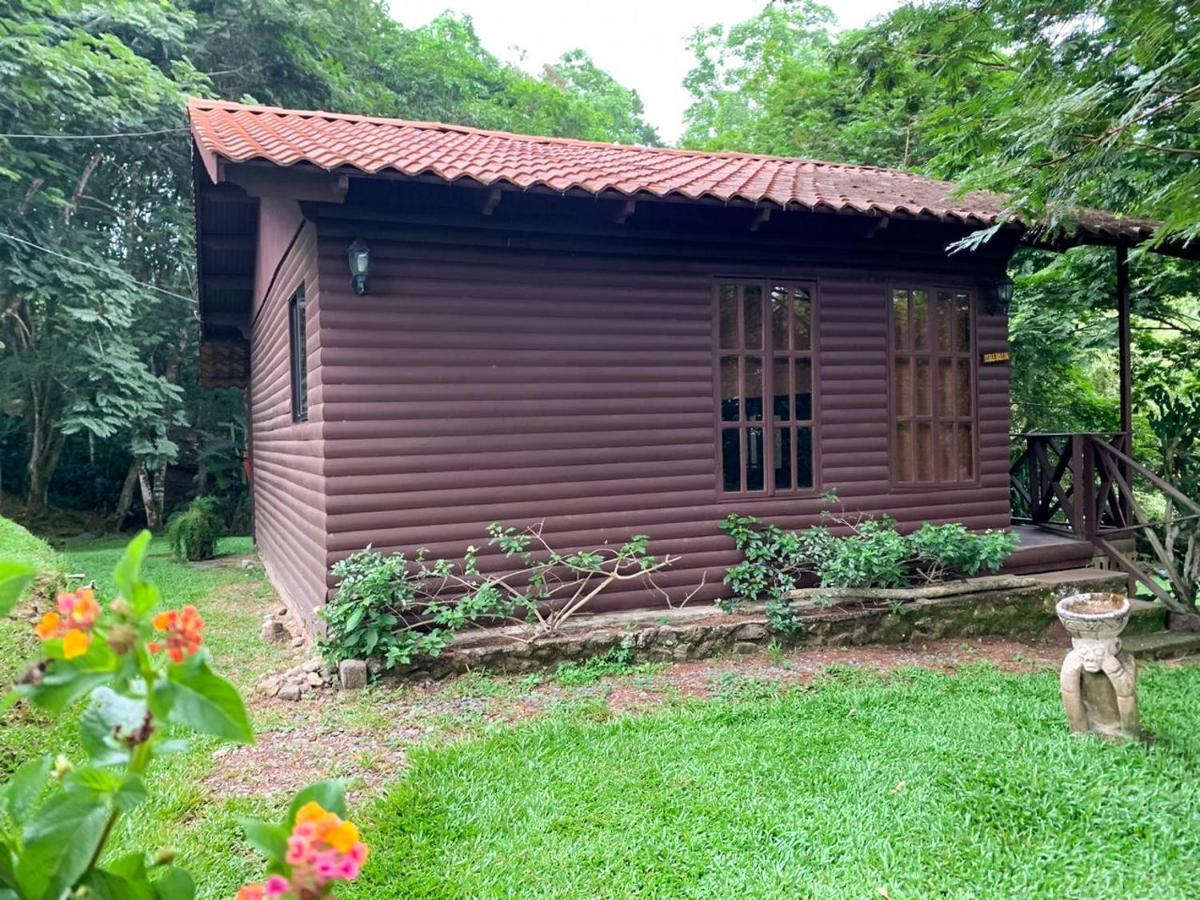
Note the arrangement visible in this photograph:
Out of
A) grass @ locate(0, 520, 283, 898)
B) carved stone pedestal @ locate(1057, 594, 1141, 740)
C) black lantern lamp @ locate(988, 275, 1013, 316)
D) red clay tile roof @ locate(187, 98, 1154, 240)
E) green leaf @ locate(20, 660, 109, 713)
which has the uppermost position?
red clay tile roof @ locate(187, 98, 1154, 240)

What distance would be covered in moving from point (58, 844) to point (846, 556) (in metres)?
5.24

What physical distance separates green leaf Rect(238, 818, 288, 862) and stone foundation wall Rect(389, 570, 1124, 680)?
4.02 metres

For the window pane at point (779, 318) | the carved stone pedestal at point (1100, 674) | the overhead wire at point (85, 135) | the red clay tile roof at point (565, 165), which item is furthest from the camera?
the overhead wire at point (85, 135)

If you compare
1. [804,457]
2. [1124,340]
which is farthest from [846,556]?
[1124,340]

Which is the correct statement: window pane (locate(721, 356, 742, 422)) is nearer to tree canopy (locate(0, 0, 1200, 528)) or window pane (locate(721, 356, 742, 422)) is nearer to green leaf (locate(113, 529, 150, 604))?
tree canopy (locate(0, 0, 1200, 528))

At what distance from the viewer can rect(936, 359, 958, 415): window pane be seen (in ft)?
21.5

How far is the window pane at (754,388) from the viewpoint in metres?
5.98

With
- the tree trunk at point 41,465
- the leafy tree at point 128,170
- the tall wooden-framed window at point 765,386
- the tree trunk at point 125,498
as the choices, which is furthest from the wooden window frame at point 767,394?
the tree trunk at point 41,465

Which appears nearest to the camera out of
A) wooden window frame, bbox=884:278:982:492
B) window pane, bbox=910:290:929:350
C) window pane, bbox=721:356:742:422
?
window pane, bbox=721:356:742:422

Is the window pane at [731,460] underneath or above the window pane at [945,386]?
underneath

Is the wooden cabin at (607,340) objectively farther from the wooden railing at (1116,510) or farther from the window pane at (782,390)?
the wooden railing at (1116,510)

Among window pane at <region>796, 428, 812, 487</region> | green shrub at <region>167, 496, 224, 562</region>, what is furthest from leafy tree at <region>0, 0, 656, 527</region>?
window pane at <region>796, 428, 812, 487</region>

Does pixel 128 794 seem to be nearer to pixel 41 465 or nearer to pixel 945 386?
pixel 945 386

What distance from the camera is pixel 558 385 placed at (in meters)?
5.50
